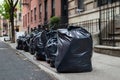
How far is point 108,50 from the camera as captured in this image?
1323cm

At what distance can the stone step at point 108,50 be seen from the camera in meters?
12.4

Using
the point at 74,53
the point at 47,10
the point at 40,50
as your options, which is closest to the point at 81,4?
the point at 40,50

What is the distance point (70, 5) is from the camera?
Result: 75.4 ft

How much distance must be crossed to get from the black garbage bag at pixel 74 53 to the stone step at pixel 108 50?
2681 mm

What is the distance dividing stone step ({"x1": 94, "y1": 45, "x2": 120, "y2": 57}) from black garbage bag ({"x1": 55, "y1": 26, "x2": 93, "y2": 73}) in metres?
2.68

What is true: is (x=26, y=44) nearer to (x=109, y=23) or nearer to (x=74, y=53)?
(x=109, y=23)

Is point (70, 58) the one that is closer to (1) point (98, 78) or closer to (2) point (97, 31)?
(1) point (98, 78)

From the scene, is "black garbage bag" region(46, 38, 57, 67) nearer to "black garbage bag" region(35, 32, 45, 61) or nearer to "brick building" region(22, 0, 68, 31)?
"black garbage bag" region(35, 32, 45, 61)

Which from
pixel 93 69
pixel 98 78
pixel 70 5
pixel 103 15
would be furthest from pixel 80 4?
pixel 98 78

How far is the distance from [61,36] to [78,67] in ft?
3.39

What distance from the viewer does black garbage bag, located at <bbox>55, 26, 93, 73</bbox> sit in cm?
972

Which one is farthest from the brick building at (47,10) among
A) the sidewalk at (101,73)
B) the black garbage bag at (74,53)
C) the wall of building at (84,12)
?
the black garbage bag at (74,53)

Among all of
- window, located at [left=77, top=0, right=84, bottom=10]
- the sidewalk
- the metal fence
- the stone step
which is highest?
window, located at [left=77, top=0, right=84, bottom=10]

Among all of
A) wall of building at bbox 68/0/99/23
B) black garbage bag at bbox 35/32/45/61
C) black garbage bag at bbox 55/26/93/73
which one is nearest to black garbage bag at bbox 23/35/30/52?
wall of building at bbox 68/0/99/23
